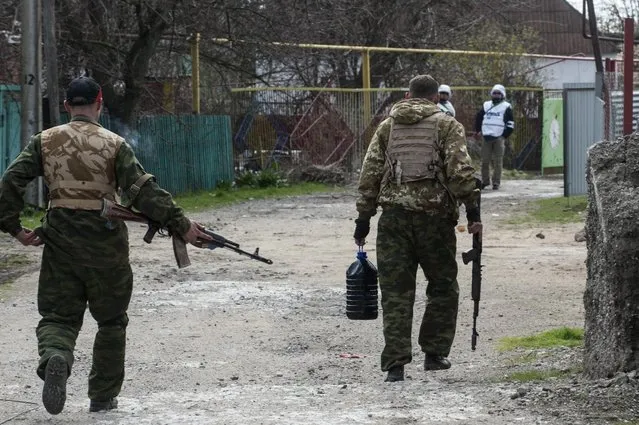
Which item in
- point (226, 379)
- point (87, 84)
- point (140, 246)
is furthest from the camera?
point (140, 246)

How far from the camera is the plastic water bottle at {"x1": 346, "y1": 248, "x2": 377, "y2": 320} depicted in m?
7.89

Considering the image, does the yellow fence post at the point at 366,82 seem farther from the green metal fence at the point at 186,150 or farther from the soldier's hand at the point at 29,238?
the soldier's hand at the point at 29,238

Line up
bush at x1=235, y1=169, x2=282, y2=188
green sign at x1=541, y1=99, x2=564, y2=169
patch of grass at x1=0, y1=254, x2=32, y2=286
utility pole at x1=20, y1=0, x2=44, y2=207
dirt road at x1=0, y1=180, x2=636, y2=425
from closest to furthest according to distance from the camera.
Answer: dirt road at x1=0, y1=180, x2=636, y2=425
patch of grass at x1=0, y1=254, x2=32, y2=286
utility pole at x1=20, y1=0, x2=44, y2=207
bush at x1=235, y1=169, x2=282, y2=188
green sign at x1=541, y1=99, x2=564, y2=169

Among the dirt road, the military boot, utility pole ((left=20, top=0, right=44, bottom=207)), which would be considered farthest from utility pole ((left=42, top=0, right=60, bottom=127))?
the military boot

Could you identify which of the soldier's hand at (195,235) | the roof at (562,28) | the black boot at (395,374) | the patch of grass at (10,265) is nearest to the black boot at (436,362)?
the black boot at (395,374)

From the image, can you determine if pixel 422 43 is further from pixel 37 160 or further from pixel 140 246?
pixel 37 160

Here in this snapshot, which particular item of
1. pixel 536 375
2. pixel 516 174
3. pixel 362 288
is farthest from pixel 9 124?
pixel 536 375

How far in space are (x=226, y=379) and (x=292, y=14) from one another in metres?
13.6

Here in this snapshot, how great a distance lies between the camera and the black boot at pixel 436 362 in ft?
24.6

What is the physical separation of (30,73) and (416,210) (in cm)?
934

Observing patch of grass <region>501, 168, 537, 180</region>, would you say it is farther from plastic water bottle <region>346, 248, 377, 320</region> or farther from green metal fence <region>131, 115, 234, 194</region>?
plastic water bottle <region>346, 248, 377, 320</region>

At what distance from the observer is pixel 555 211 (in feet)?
57.2

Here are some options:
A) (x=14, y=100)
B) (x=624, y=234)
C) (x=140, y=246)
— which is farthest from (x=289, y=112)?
(x=624, y=234)

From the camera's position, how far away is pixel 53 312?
6289mm
